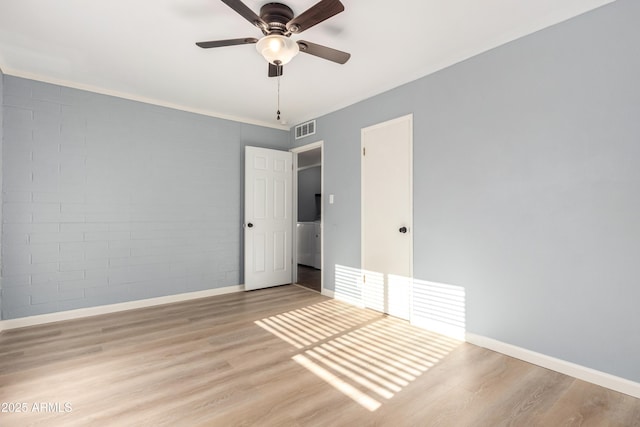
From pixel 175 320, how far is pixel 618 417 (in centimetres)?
371

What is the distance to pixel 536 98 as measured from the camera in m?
2.41

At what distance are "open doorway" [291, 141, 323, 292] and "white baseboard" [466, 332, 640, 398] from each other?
252cm

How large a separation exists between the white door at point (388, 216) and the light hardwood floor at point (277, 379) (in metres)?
0.42

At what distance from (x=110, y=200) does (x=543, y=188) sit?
4485 millimetres

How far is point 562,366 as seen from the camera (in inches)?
89.0

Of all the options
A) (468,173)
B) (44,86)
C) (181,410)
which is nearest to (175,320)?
(181,410)

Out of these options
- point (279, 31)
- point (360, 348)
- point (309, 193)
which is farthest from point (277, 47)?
point (309, 193)

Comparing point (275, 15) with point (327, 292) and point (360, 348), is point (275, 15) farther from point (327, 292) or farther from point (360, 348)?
point (327, 292)

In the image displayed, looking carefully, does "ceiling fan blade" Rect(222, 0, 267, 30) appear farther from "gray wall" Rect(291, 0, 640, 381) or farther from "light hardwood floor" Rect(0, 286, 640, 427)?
"light hardwood floor" Rect(0, 286, 640, 427)

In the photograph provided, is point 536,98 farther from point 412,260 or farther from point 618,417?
point 618,417

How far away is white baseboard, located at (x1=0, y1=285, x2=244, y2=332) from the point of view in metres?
3.21

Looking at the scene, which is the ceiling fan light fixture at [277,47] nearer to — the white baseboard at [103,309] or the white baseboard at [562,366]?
the white baseboard at [562,366]

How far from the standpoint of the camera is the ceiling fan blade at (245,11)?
70.7 inches

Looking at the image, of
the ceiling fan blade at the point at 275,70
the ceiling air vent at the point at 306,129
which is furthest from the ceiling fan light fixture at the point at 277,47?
the ceiling air vent at the point at 306,129
